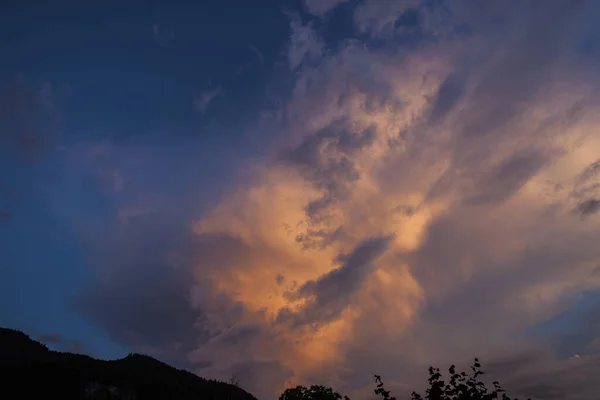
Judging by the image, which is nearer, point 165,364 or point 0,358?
point 0,358

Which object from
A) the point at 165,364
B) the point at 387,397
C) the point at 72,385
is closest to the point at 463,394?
the point at 387,397

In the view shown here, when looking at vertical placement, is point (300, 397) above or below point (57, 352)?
below

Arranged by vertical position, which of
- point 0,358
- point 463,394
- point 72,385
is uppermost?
point 0,358

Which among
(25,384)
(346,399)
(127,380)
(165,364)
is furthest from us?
(165,364)

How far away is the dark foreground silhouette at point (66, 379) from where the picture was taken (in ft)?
249

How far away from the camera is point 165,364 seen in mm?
137125

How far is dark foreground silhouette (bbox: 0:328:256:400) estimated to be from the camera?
249 ft

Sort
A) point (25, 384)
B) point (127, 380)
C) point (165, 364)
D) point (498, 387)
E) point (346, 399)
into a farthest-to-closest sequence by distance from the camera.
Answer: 1. point (165, 364)
2. point (346, 399)
3. point (127, 380)
4. point (25, 384)
5. point (498, 387)

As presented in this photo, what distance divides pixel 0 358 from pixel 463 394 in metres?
114

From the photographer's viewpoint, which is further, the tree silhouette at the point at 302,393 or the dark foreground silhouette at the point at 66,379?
the tree silhouette at the point at 302,393

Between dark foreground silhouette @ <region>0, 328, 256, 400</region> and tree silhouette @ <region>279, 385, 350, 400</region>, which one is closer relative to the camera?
dark foreground silhouette @ <region>0, 328, 256, 400</region>

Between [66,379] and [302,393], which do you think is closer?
[66,379]

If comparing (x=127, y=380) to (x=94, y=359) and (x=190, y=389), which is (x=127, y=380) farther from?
(x=94, y=359)

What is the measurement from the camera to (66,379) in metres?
78.1
